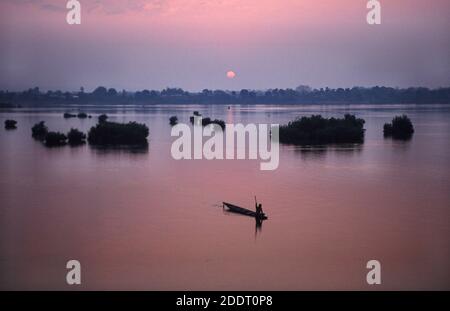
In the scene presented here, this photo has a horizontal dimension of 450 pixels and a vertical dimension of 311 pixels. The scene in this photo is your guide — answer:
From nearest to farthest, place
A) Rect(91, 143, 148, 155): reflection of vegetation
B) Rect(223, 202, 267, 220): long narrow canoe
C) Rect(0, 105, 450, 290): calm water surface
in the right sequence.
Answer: Rect(0, 105, 450, 290): calm water surface → Rect(223, 202, 267, 220): long narrow canoe → Rect(91, 143, 148, 155): reflection of vegetation

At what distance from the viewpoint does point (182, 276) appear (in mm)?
12086

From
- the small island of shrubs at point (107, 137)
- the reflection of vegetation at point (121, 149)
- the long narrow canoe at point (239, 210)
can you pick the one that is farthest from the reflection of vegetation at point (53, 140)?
the long narrow canoe at point (239, 210)

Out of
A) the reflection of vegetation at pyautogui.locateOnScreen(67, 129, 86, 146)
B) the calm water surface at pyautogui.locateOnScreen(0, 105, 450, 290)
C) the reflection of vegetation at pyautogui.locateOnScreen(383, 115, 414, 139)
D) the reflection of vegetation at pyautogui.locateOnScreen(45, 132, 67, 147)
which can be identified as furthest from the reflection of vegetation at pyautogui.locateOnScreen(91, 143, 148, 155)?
the reflection of vegetation at pyautogui.locateOnScreen(383, 115, 414, 139)

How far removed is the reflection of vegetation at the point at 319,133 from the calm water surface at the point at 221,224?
7194 millimetres

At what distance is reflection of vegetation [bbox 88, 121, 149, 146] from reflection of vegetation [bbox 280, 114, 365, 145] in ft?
24.9

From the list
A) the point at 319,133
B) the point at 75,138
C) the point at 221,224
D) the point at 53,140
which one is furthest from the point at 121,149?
the point at 221,224

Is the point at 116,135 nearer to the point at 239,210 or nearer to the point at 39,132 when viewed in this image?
the point at 39,132

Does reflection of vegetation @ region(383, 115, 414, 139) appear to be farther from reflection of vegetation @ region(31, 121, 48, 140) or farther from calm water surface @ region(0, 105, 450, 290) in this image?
reflection of vegetation @ region(31, 121, 48, 140)

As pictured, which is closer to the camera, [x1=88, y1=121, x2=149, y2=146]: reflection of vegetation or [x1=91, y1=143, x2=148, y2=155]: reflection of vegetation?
[x1=91, y1=143, x2=148, y2=155]: reflection of vegetation

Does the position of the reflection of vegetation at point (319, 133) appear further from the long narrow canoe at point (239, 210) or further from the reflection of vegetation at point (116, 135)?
the long narrow canoe at point (239, 210)

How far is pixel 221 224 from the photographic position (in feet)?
52.2

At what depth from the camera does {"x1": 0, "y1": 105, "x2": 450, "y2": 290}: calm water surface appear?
12.3 meters

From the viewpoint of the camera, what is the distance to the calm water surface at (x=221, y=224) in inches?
483
